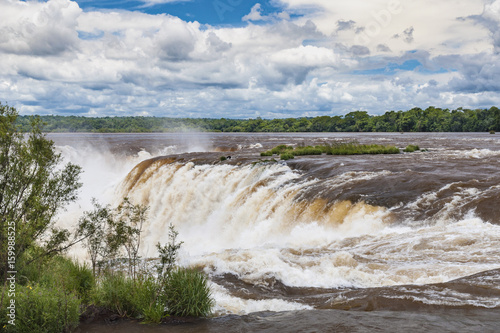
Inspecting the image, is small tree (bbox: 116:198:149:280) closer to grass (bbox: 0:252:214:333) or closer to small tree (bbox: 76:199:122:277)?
small tree (bbox: 76:199:122:277)

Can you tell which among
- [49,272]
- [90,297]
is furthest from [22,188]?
[90,297]

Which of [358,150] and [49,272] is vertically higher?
[358,150]

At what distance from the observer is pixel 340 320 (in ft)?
23.1

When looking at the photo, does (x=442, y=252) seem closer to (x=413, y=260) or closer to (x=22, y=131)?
(x=413, y=260)

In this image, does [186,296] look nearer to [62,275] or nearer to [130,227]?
[130,227]

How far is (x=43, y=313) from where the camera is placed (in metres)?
6.27

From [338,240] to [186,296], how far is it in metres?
6.04

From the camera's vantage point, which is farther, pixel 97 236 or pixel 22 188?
pixel 97 236

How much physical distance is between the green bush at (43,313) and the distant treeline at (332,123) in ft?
312

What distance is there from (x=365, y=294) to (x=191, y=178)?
16.8 metres

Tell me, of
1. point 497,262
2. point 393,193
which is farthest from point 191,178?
point 497,262

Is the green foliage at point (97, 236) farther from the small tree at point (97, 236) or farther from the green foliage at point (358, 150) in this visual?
the green foliage at point (358, 150)

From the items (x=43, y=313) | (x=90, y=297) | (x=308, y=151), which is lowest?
(x=90, y=297)

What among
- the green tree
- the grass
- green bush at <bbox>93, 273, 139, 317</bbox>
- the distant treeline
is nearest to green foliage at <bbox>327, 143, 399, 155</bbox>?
the grass
